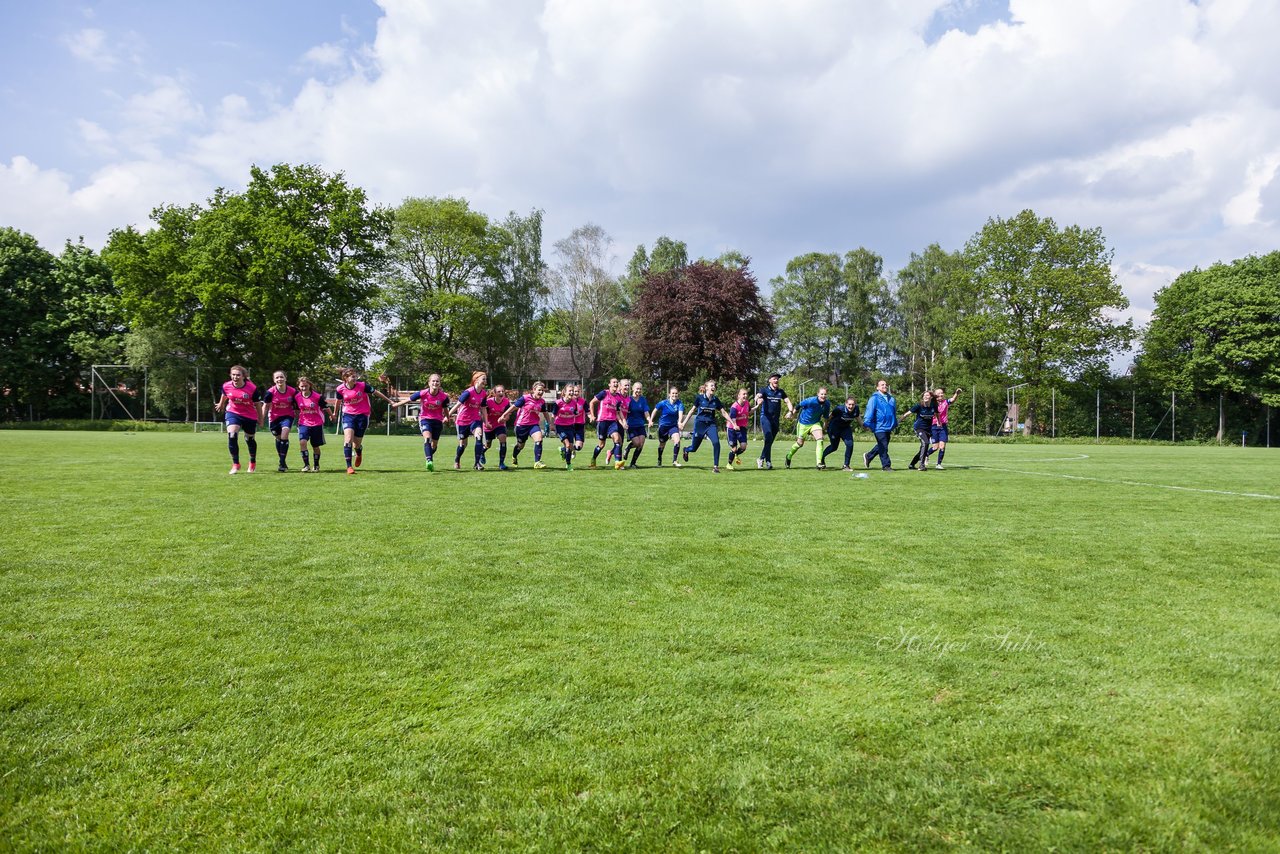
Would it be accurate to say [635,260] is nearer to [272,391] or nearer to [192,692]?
[272,391]

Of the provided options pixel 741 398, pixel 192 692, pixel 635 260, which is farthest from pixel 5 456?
pixel 635 260

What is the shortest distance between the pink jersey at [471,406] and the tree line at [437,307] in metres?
28.6

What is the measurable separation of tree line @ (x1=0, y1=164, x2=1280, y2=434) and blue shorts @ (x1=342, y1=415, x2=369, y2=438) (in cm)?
2837

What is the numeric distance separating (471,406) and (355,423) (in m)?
2.38

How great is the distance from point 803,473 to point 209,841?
1430cm

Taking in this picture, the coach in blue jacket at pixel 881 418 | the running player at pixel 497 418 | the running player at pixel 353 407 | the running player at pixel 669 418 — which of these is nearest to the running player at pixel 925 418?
the coach in blue jacket at pixel 881 418

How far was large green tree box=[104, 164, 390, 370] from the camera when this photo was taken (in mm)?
38719

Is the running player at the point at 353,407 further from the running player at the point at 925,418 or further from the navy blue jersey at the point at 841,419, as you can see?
the running player at the point at 925,418

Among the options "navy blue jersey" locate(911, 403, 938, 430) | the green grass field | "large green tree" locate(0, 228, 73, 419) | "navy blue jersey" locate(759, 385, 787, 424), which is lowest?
the green grass field

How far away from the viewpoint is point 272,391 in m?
13.9

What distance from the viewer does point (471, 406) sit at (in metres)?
15.5

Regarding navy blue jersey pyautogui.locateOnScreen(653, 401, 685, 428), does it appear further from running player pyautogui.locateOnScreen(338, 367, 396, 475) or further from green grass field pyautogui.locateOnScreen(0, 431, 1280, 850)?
green grass field pyautogui.locateOnScreen(0, 431, 1280, 850)

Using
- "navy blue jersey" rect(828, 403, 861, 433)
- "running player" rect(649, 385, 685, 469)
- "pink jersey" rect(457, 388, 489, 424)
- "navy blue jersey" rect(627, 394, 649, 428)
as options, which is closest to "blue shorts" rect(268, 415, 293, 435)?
"pink jersey" rect(457, 388, 489, 424)

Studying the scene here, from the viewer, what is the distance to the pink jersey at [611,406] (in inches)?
647
